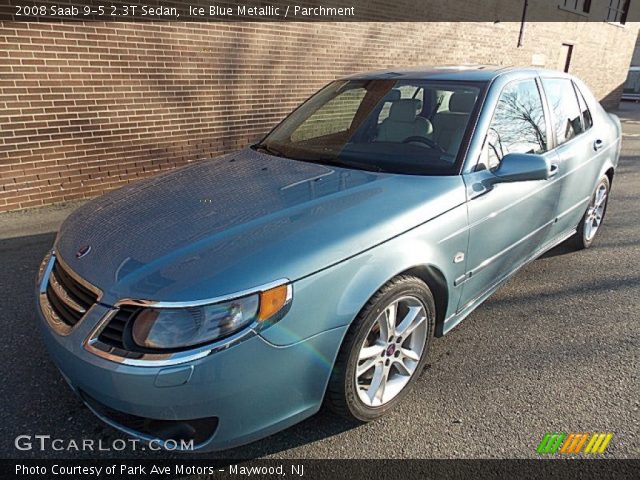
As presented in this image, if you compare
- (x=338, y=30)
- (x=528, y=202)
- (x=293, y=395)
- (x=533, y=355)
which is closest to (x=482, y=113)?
(x=528, y=202)

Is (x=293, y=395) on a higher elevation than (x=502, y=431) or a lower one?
higher

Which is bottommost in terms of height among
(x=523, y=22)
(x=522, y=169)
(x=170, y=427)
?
(x=170, y=427)

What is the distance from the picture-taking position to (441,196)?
2.22 m

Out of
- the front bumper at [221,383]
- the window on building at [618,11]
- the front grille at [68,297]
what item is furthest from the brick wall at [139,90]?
the window on building at [618,11]

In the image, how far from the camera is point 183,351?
1.54m

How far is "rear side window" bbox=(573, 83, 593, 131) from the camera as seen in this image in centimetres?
375

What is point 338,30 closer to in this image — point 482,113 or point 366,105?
point 366,105

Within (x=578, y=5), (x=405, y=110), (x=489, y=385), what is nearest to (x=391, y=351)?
(x=489, y=385)

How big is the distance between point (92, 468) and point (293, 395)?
0.97 meters

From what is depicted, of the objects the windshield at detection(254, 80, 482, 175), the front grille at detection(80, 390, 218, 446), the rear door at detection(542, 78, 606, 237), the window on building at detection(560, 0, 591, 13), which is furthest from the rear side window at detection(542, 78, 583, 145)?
the window on building at detection(560, 0, 591, 13)

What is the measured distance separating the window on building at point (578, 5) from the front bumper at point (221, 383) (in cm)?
1691

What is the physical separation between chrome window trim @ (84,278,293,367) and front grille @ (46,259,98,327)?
140mm

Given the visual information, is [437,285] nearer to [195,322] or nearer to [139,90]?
[195,322]

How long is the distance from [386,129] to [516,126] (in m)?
0.88
